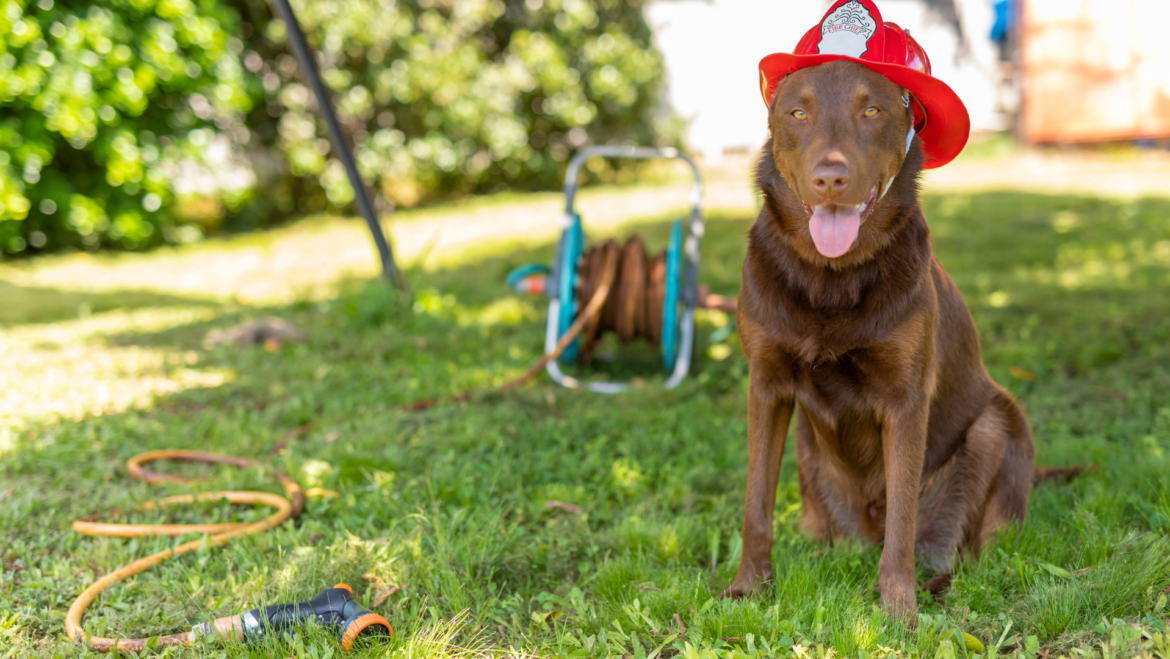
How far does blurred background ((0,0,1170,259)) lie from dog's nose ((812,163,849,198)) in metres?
6.51

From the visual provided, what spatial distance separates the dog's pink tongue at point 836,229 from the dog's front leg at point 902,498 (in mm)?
460

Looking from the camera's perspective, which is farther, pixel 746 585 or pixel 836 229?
pixel 746 585

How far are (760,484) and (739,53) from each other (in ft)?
35.2

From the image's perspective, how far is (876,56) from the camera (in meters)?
1.91

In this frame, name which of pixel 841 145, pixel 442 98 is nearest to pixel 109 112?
pixel 442 98

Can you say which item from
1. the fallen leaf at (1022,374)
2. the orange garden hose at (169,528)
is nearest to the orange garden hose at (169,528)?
the orange garden hose at (169,528)

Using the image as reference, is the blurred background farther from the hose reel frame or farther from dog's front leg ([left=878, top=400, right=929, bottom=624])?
dog's front leg ([left=878, top=400, right=929, bottom=624])

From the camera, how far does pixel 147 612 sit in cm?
211

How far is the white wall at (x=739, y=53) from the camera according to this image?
11602 millimetres

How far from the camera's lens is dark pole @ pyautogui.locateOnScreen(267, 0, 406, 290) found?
4.87 metres

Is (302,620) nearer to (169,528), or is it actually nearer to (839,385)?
(169,528)

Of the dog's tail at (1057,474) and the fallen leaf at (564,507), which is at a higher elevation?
the dog's tail at (1057,474)

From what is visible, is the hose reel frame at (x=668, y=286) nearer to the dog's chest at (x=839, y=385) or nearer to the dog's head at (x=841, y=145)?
the dog's chest at (x=839, y=385)

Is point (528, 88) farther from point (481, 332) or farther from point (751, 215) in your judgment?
point (481, 332)
